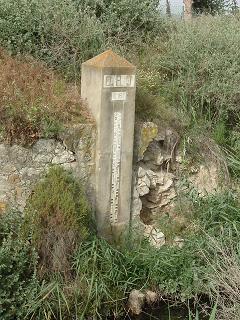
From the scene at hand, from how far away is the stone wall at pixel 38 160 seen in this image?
7.32m

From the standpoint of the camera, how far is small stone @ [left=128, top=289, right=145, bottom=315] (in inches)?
284

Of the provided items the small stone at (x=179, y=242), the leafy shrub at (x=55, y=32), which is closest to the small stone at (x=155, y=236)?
the small stone at (x=179, y=242)

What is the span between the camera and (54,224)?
22.4 ft

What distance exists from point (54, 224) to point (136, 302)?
1462 mm

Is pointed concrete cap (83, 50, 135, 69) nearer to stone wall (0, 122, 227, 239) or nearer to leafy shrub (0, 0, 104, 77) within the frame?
stone wall (0, 122, 227, 239)

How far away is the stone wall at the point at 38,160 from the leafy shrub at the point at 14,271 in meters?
0.52

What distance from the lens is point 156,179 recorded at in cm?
873

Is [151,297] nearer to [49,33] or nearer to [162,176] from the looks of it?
[162,176]

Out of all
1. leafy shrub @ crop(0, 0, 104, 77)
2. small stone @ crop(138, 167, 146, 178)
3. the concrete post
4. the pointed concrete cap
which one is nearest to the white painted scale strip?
the concrete post

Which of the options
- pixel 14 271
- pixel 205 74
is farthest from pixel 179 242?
pixel 205 74

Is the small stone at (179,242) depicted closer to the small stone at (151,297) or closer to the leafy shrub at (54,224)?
the small stone at (151,297)

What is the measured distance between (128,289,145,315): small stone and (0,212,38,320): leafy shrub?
131 centimetres

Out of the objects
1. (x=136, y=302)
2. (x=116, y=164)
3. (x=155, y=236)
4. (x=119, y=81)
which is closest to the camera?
(x=136, y=302)

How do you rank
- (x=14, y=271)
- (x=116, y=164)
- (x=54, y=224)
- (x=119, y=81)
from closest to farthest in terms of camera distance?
(x=14, y=271), (x=54, y=224), (x=119, y=81), (x=116, y=164)
